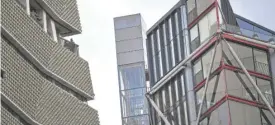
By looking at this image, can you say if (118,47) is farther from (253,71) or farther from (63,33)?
(253,71)

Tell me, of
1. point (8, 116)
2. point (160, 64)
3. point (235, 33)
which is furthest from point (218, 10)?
point (8, 116)

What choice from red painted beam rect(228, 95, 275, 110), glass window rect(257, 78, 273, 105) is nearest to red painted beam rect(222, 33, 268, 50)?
glass window rect(257, 78, 273, 105)

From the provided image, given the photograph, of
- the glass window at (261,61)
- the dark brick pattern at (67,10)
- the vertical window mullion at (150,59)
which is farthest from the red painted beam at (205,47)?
the dark brick pattern at (67,10)

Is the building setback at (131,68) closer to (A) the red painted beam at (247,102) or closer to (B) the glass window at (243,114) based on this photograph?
(A) the red painted beam at (247,102)

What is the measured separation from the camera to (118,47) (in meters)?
124

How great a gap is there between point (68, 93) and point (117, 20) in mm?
47351

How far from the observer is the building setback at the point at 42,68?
64.2 meters

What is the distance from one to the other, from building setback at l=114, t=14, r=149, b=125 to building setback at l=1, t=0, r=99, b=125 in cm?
3338

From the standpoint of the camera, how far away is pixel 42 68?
73.0 meters

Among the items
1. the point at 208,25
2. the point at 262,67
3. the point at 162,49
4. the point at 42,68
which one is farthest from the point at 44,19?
the point at 262,67

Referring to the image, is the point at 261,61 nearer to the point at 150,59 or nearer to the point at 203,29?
the point at 203,29

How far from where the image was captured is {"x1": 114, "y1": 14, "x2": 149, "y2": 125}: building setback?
395ft

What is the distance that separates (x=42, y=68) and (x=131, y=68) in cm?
5052

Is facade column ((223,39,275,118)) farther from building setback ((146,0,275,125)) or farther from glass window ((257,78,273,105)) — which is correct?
glass window ((257,78,273,105))
